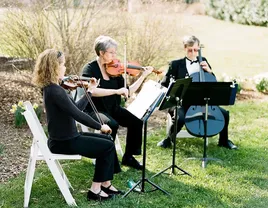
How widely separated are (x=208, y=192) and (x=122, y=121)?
122cm

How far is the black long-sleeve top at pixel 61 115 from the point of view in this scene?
13.5 feet

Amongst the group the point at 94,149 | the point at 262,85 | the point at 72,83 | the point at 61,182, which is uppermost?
the point at 72,83

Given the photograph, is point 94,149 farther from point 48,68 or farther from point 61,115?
point 48,68

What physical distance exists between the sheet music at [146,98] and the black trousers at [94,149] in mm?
372

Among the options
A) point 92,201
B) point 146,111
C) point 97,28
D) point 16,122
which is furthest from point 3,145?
point 97,28

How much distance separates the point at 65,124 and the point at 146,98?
2.53 feet

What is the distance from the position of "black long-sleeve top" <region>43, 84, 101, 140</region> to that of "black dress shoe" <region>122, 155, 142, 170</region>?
115 cm

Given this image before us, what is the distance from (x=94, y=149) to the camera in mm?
4312

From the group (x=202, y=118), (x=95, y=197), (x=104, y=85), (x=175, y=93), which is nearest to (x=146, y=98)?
(x=175, y=93)

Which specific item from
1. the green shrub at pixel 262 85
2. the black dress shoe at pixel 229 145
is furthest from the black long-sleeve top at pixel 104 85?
the green shrub at pixel 262 85

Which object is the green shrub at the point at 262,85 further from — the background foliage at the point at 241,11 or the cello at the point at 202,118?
the background foliage at the point at 241,11

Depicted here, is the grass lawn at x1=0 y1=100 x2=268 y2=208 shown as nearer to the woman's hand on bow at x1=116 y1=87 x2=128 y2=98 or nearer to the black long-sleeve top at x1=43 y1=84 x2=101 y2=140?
the black long-sleeve top at x1=43 y1=84 x2=101 y2=140

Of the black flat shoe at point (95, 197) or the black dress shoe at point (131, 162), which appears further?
the black dress shoe at point (131, 162)

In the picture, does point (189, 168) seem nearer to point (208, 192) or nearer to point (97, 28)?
point (208, 192)
